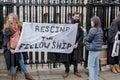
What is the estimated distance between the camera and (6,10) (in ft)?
27.8

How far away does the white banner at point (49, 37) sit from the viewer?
8172 mm

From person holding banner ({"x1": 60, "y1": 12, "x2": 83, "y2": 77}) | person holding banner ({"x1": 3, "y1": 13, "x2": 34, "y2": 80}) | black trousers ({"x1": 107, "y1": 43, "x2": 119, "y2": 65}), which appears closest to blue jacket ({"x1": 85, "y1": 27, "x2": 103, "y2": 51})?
person holding banner ({"x1": 60, "y1": 12, "x2": 83, "y2": 77})

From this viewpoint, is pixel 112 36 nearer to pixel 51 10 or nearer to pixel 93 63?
pixel 93 63

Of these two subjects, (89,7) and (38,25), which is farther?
(89,7)

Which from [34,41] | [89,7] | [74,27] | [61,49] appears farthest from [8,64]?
[89,7]

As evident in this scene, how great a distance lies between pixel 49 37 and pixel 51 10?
89 cm

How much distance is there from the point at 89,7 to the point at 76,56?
1545mm

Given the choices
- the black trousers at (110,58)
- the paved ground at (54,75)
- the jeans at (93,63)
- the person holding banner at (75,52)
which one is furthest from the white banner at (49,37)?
the black trousers at (110,58)

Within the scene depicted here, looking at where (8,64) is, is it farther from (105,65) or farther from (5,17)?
(105,65)

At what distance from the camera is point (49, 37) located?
832cm

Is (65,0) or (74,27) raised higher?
(65,0)

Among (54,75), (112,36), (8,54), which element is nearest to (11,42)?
(8,54)

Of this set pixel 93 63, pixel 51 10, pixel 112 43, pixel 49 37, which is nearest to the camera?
pixel 93 63

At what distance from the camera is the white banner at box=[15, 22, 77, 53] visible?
8.17 meters
